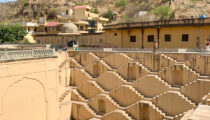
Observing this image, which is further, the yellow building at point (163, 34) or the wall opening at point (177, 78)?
the yellow building at point (163, 34)

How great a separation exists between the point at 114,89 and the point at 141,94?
229cm

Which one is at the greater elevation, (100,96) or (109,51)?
(109,51)

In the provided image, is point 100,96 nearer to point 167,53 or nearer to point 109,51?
point 109,51

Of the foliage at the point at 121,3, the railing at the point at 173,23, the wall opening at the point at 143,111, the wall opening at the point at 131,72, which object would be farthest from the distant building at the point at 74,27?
the foliage at the point at 121,3

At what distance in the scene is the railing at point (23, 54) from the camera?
35.1 ft

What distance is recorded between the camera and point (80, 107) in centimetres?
1891

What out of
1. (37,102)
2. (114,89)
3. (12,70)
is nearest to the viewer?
(12,70)

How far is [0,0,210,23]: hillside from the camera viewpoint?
3644cm

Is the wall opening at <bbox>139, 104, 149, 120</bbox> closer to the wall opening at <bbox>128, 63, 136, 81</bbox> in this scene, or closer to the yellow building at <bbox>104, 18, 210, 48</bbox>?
the wall opening at <bbox>128, 63, 136, 81</bbox>

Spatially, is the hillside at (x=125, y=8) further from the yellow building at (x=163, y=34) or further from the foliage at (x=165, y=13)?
the yellow building at (x=163, y=34)

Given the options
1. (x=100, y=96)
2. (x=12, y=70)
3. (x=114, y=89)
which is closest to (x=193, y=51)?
(x=114, y=89)

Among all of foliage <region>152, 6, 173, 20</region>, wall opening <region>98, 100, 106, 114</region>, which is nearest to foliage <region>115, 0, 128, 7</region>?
foliage <region>152, 6, 173, 20</region>

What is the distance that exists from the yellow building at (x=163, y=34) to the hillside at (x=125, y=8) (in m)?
15.2

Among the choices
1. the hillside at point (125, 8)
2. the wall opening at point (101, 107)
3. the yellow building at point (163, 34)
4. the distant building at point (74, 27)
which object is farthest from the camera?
the hillside at point (125, 8)
